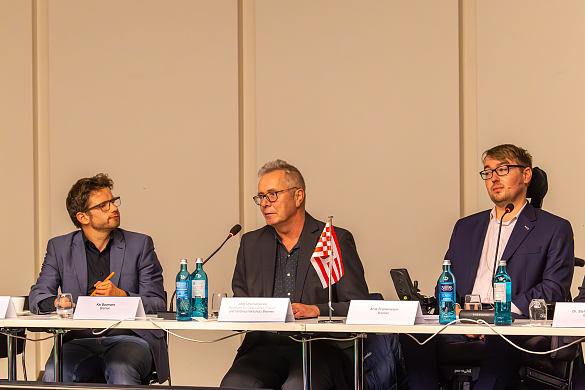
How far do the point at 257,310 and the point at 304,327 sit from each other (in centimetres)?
21

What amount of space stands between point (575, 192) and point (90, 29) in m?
3.86

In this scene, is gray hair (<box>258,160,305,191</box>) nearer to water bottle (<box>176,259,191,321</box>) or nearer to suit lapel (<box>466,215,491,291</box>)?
water bottle (<box>176,259,191,321</box>)

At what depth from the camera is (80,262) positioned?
3342 millimetres

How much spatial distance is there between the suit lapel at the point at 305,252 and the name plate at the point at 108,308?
758 millimetres

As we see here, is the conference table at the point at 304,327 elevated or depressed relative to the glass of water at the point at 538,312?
depressed

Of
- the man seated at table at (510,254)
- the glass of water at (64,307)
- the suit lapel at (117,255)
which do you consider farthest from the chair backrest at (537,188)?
the glass of water at (64,307)

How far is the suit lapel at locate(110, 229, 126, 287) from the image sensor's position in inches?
131

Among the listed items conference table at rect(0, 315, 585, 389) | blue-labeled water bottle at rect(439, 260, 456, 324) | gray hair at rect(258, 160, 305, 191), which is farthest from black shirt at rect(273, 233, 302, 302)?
blue-labeled water bottle at rect(439, 260, 456, 324)

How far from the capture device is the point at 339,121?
4734 mm

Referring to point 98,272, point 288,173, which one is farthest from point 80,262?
point 288,173

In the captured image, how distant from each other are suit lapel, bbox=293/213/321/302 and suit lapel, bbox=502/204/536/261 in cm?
95

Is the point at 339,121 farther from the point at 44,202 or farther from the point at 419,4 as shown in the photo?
the point at 44,202

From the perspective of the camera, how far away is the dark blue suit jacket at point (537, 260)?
2973 millimetres

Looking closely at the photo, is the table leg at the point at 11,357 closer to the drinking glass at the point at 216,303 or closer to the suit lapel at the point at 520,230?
the drinking glass at the point at 216,303
